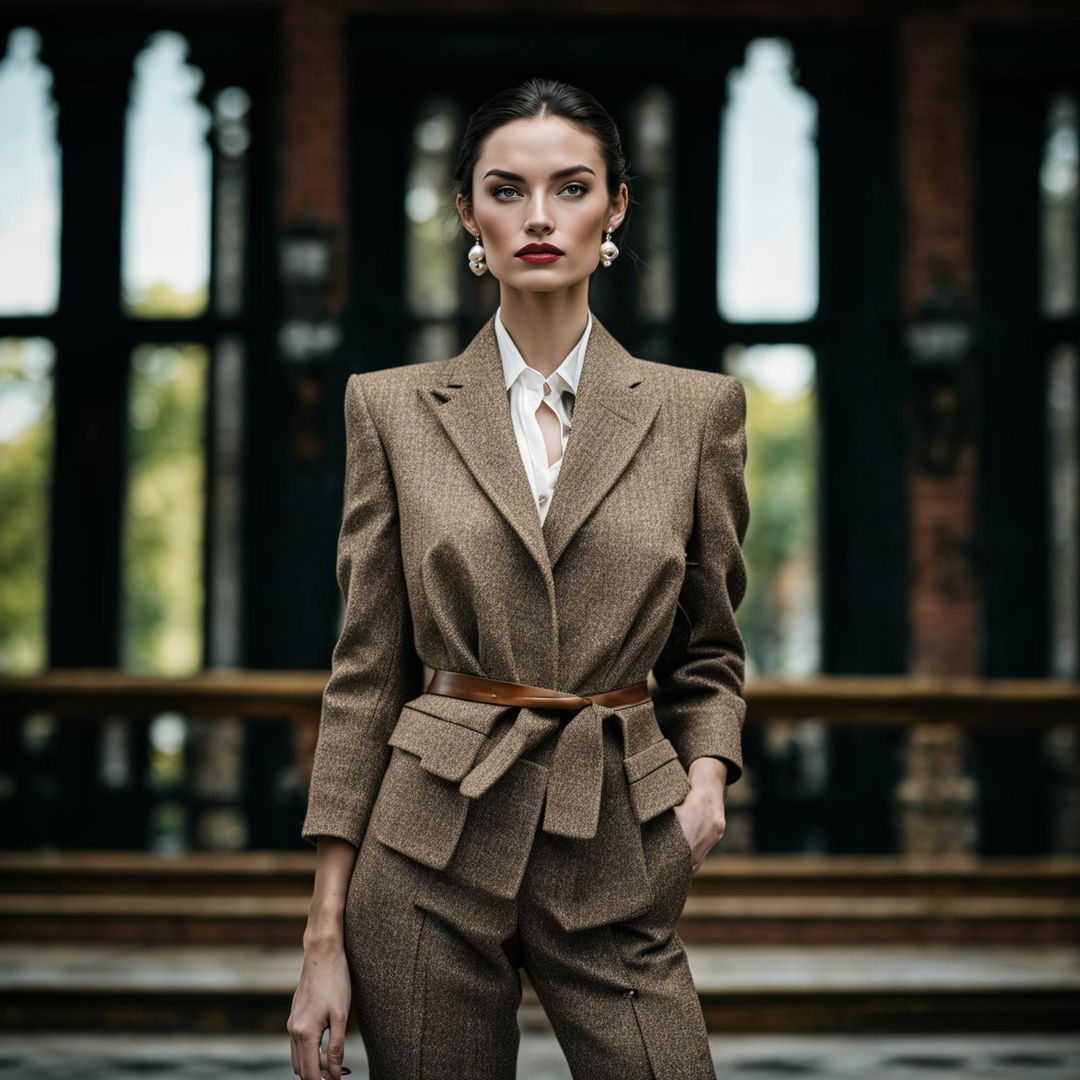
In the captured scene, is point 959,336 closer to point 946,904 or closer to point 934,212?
point 934,212

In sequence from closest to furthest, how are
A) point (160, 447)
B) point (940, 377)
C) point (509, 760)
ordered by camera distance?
point (509, 760) → point (940, 377) → point (160, 447)

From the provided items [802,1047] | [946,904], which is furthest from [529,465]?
[946,904]

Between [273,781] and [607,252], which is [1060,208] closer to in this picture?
[273,781]

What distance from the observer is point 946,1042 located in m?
5.38

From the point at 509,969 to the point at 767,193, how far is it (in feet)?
21.6

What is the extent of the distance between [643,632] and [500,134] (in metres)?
0.64

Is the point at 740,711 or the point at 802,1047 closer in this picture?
the point at 740,711

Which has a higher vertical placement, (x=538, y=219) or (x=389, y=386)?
(x=538, y=219)

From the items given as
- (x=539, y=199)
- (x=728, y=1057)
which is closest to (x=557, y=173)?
(x=539, y=199)

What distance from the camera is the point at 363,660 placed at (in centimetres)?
185

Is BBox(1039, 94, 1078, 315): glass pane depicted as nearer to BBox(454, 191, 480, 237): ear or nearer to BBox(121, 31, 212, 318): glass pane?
BBox(121, 31, 212, 318): glass pane

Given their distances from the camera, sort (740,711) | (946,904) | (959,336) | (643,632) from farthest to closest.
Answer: (959,336) < (946,904) < (740,711) < (643,632)

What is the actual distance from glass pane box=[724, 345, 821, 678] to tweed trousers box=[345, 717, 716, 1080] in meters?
2.54

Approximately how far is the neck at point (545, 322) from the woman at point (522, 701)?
13mm
